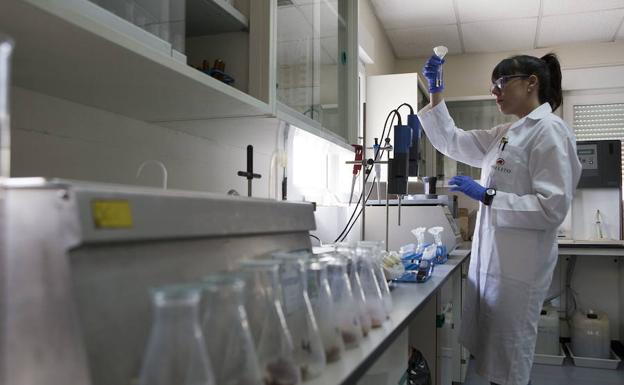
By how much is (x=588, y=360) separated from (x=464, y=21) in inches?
109

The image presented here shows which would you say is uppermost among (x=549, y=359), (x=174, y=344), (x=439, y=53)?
(x=439, y=53)

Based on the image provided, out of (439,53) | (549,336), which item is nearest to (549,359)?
(549,336)

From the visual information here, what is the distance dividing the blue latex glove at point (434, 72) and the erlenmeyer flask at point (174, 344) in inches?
75.9

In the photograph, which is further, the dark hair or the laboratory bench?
the dark hair

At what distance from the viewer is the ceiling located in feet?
12.2

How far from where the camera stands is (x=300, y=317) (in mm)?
765

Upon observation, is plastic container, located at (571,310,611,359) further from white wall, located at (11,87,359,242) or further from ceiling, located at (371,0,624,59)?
white wall, located at (11,87,359,242)

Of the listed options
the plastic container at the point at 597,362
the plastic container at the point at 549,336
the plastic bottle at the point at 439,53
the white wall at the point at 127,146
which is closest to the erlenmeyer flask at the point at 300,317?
the white wall at the point at 127,146

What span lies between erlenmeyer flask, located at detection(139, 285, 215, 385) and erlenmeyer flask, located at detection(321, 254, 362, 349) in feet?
1.27

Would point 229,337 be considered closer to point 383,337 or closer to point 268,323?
point 268,323

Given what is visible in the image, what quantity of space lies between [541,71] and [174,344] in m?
2.03

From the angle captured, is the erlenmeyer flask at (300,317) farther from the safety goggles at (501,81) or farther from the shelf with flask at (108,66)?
the safety goggles at (501,81)

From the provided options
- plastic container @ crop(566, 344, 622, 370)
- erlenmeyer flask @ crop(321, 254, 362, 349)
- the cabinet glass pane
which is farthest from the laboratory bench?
plastic container @ crop(566, 344, 622, 370)

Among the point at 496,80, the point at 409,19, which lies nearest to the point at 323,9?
the point at 496,80
